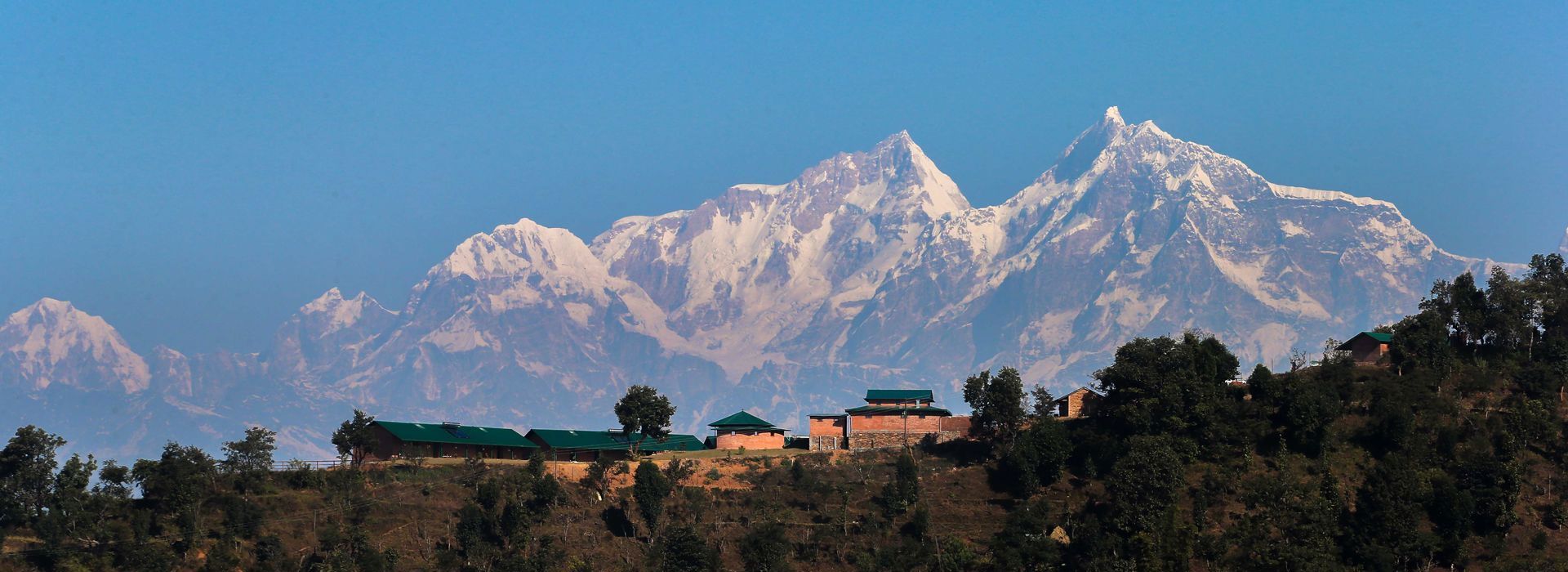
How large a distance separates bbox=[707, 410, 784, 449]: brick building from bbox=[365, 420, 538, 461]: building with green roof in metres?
15.6

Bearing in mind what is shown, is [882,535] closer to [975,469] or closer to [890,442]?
[975,469]

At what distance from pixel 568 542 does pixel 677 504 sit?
9411 millimetres

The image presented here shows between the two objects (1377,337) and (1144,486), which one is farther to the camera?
(1377,337)

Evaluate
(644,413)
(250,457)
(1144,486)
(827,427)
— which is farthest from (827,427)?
(250,457)

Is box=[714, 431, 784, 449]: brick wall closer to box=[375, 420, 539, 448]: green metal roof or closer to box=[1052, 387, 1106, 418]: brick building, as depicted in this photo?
box=[375, 420, 539, 448]: green metal roof

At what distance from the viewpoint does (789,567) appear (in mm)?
104438

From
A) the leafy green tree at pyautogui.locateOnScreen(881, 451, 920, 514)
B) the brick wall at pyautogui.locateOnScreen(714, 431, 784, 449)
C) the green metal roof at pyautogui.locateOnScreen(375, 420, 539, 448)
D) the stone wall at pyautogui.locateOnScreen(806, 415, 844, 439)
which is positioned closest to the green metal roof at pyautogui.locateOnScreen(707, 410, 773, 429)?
the brick wall at pyautogui.locateOnScreen(714, 431, 784, 449)

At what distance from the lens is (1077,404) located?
127875mm

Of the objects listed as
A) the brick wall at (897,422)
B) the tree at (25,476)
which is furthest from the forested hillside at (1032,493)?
the brick wall at (897,422)

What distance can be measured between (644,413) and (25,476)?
44.0 m

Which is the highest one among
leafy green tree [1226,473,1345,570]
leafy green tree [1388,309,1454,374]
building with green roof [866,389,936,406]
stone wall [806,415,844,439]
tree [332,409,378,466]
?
leafy green tree [1388,309,1454,374]

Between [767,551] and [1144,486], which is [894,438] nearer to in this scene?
[767,551]

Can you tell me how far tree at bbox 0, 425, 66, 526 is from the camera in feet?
329

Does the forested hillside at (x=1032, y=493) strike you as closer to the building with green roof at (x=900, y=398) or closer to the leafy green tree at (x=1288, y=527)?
the leafy green tree at (x=1288, y=527)
